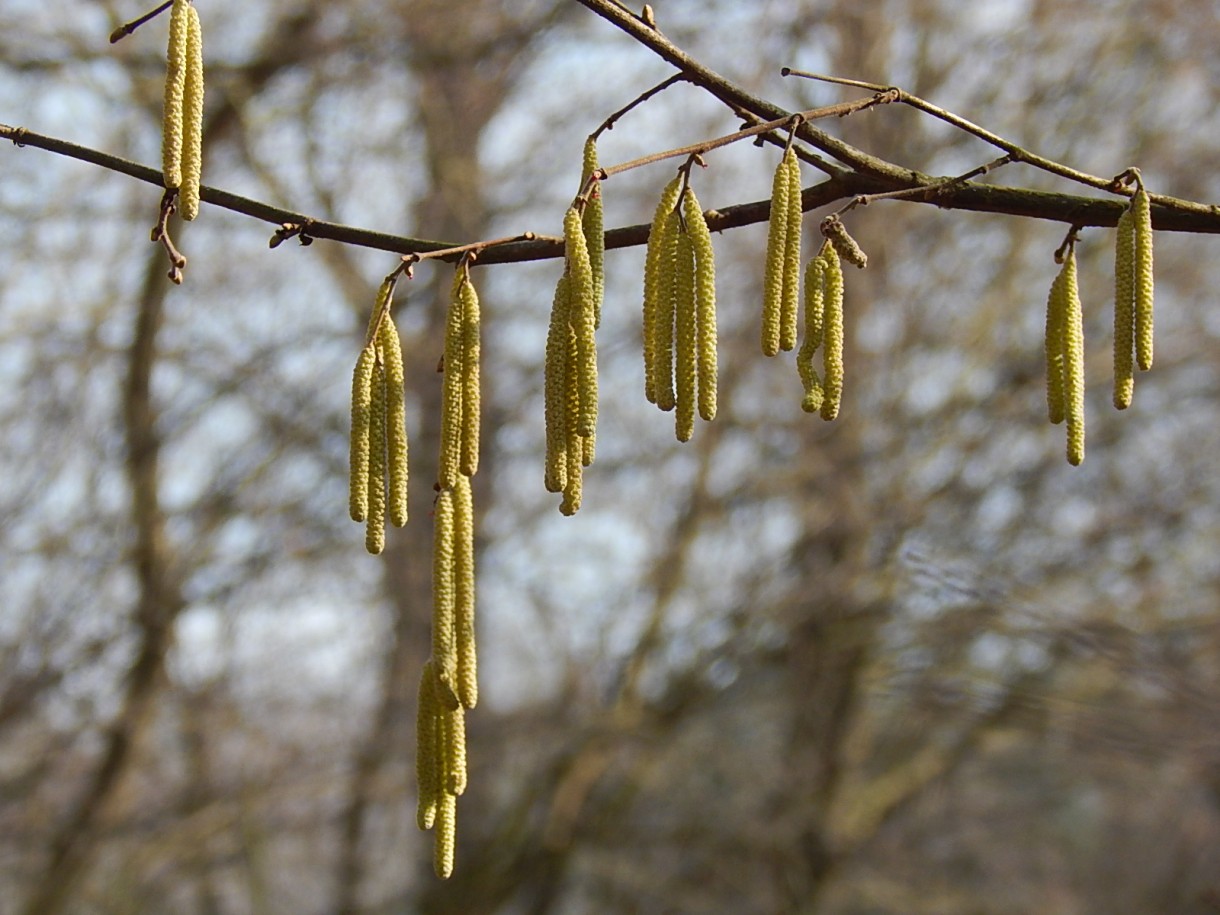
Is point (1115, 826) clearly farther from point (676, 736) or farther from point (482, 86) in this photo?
point (482, 86)

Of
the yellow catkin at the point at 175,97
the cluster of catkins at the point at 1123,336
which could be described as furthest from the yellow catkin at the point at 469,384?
the cluster of catkins at the point at 1123,336

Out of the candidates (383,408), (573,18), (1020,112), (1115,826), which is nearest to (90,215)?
(573,18)

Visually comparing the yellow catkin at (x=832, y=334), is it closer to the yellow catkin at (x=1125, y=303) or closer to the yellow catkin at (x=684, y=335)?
the yellow catkin at (x=684, y=335)

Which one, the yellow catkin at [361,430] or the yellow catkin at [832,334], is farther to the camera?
the yellow catkin at [832,334]

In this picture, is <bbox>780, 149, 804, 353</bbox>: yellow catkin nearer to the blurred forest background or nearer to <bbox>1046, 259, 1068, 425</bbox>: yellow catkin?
<bbox>1046, 259, 1068, 425</bbox>: yellow catkin

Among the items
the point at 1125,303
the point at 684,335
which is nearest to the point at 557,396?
the point at 684,335
